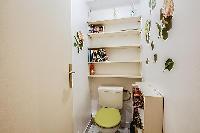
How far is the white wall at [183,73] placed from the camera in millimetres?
749

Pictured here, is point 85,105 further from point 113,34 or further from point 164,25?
point 164,25

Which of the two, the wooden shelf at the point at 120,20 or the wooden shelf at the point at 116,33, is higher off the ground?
the wooden shelf at the point at 120,20

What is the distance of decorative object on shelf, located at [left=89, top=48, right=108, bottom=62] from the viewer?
2.95m

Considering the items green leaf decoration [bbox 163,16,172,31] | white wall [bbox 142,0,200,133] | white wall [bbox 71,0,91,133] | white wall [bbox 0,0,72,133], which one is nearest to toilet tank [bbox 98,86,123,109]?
white wall [bbox 71,0,91,133]

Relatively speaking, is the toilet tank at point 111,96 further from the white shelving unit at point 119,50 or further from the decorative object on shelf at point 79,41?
the decorative object on shelf at point 79,41

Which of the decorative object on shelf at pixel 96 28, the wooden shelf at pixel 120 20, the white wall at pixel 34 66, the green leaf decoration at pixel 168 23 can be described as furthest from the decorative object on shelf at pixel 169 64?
the decorative object on shelf at pixel 96 28

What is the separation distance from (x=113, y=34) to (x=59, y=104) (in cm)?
204

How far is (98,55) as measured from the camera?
9.72ft

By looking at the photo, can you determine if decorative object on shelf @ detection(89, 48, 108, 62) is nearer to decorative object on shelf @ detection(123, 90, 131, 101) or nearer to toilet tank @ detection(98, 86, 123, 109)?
toilet tank @ detection(98, 86, 123, 109)

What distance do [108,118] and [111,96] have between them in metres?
0.45

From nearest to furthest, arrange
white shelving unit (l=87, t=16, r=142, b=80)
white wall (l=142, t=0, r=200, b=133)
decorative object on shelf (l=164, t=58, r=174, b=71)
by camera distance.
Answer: white wall (l=142, t=0, r=200, b=133), decorative object on shelf (l=164, t=58, r=174, b=71), white shelving unit (l=87, t=16, r=142, b=80)

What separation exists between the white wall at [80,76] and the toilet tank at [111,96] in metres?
0.30

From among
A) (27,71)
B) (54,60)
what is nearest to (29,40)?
(27,71)

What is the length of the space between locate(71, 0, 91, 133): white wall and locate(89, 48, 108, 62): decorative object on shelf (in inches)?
6.7
